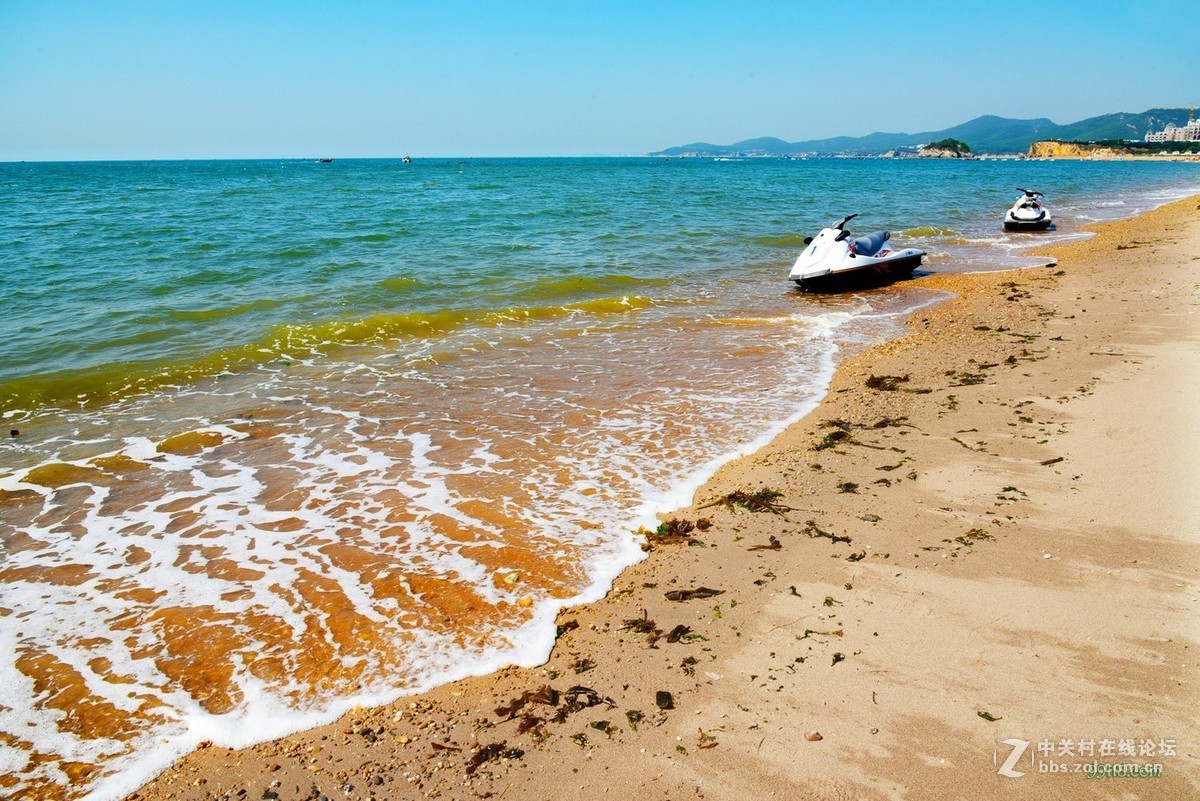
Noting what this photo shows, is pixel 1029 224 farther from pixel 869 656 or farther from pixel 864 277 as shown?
pixel 869 656

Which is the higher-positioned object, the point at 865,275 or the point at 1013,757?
the point at 865,275

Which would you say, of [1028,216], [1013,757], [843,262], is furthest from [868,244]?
[1013,757]

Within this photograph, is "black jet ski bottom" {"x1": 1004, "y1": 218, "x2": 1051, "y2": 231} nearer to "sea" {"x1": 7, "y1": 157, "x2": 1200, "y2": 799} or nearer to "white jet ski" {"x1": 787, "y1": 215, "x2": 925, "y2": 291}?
"sea" {"x1": 7, "y1": 157, "x2": 1200, "y2": 799}

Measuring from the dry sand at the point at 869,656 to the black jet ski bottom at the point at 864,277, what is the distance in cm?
943

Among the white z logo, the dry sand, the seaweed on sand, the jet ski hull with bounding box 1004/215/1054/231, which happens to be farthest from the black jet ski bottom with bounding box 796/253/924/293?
the white z logo

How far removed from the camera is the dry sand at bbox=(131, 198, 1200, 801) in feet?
10.2

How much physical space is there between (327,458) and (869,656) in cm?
569

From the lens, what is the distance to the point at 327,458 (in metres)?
7.21

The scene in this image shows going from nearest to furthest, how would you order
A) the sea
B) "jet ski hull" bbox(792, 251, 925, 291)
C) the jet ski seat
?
the sea
"jet ski hull" bbox(792, 251, 925, 291)
the jet ski seat

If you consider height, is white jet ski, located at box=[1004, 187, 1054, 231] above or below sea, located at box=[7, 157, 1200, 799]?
above

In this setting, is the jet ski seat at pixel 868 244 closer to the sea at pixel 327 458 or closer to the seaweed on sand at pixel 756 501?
the sea at pixel 327 458

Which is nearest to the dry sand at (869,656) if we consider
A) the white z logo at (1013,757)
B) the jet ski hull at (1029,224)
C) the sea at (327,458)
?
the white z logo at (1013,757)

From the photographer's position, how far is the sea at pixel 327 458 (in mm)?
3996

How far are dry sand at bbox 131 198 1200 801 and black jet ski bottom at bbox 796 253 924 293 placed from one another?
9.43 m
